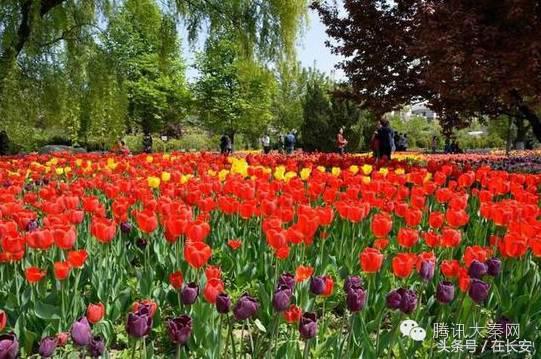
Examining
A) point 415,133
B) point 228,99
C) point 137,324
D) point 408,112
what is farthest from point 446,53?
point 408,112

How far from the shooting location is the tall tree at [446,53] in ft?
27.1

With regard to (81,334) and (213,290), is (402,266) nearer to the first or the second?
(213,290)

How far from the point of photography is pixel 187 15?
13695mm

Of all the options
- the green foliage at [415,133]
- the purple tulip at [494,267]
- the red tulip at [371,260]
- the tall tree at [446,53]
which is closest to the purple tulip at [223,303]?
the red tulip at [371,260]

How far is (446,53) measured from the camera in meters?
8.47

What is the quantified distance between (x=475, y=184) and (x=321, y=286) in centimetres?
539

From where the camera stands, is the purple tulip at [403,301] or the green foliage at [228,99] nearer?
the purple tulip at [403,301]

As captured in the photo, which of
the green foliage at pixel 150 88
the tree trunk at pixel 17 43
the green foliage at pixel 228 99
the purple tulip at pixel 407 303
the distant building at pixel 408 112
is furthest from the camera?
the green foliage at pixel 150 88

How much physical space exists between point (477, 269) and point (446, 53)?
6.62 meters

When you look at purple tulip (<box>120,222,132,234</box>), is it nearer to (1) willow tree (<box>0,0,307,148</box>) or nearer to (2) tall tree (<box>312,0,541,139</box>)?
(2) tall tree (<box>312,0,541,139</box>)

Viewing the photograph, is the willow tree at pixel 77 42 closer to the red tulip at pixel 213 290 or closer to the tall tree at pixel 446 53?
the tall tree at pixel 446 53

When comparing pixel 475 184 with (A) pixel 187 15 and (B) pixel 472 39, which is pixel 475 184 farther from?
(A) pixel 187 15

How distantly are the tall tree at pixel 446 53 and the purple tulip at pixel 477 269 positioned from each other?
620 centimetres

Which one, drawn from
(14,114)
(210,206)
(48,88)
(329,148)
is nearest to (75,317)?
(210,206)
